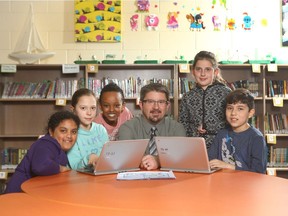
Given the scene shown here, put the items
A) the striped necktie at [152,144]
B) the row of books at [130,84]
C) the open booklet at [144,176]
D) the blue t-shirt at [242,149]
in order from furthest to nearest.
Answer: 1. the row of books at [130,84]
2. the striped necktie at [152,144]
3. the blue t-shirt at [242,149]
4. the open booklet at [144,176]

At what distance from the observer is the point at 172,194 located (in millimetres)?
1502

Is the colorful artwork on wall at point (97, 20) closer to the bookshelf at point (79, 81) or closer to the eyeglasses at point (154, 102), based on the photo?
the bookshelf at point (79, 81)

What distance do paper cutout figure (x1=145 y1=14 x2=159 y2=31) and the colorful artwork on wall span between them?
13.4 inches

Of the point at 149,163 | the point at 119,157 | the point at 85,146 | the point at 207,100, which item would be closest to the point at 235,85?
the point at 207,100

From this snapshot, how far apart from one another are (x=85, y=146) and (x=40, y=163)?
0.50m

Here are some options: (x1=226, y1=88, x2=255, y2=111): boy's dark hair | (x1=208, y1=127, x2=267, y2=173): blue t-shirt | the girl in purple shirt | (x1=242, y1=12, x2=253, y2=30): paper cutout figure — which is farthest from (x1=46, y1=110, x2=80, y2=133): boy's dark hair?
(x1=242, y1=12, x2=253, y2=30): paper cutout figure

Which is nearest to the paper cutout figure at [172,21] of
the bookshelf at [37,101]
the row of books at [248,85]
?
the bookshelf at [37,101]

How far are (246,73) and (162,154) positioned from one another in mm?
3012

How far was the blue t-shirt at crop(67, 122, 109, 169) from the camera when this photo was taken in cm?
243

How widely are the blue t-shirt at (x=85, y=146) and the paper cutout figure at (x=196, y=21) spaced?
8.63 feet

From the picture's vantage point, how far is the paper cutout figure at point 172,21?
15.8ft

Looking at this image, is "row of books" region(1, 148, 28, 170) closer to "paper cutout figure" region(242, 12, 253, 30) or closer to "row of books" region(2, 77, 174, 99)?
"row of books" region(2, 77, 174, 99)

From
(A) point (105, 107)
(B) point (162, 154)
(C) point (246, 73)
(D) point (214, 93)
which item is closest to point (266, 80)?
(C) point (246, 73)

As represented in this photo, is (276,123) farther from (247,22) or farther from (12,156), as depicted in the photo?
(12,156)
